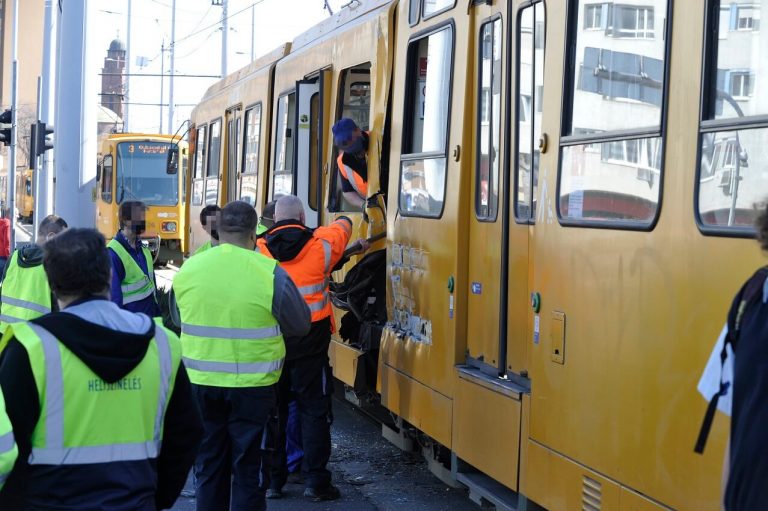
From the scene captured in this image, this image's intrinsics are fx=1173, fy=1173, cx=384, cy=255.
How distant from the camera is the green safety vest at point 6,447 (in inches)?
121

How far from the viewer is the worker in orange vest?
23.5ft

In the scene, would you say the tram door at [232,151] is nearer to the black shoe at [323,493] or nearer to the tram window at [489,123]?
the black shoe at [323,493]

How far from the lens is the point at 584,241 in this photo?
4.71 metres

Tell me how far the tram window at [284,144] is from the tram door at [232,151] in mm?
2086

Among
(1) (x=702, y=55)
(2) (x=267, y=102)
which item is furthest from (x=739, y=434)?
(2) (x=267, y=102)

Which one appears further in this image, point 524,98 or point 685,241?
point 524,98

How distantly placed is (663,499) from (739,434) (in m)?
1.52

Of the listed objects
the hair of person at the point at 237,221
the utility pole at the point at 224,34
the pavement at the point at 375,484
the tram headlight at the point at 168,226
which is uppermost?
A: the utility pole at the point at 224,34

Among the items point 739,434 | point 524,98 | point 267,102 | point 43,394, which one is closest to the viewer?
point 739,434

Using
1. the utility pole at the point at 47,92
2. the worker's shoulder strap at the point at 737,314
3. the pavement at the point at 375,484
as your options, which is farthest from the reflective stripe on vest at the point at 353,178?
the utility pole at the point at 47,92

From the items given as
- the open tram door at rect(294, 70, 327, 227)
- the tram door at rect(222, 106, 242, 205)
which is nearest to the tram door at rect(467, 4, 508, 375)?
the open tram door at rect(294, 70, 327, 227)

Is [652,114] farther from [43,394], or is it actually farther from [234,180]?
[234,180]

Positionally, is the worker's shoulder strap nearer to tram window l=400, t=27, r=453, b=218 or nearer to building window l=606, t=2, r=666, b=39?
building window l=606, t=2, r=666, b=39

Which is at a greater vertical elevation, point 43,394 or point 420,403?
point 43,394
